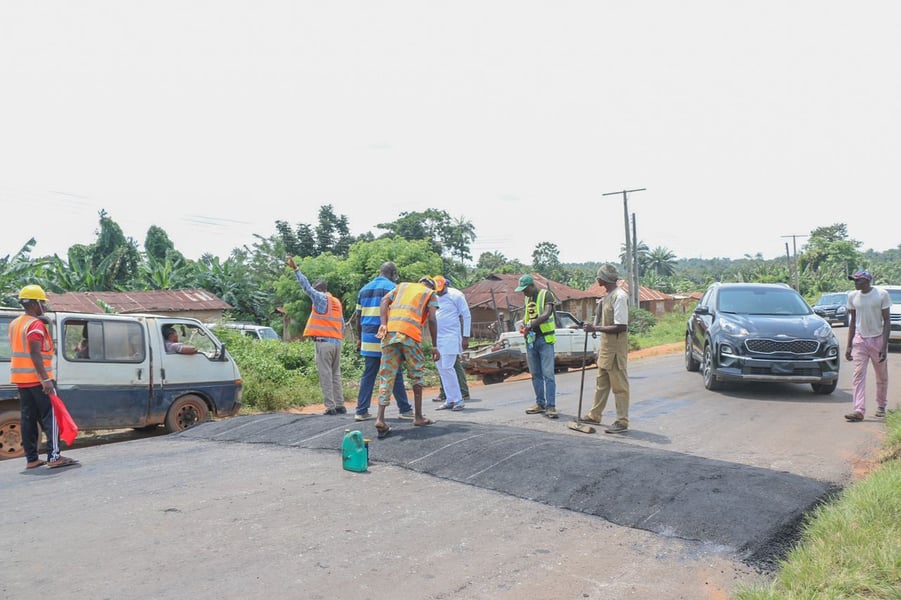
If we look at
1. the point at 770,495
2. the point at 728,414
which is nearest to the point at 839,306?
the point at 728,414

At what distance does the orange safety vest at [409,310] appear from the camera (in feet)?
23.2

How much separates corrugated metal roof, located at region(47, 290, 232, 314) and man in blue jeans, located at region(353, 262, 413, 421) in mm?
20690

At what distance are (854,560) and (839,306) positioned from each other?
2887 cm

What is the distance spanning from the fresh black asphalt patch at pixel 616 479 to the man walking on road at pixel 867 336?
350 centimetres

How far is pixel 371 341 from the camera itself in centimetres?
793

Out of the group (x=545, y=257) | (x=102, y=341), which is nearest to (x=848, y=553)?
(x=102, y=341)

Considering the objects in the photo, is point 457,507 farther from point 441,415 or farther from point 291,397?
point 291,397

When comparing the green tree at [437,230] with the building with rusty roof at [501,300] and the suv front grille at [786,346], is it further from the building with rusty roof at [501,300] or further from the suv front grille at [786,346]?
the suv front grille at [786,346]

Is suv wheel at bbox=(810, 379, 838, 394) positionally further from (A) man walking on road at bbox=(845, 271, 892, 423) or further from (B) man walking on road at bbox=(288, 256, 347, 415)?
(B) man walking on road at bbox=(288, 256, 347, 415)

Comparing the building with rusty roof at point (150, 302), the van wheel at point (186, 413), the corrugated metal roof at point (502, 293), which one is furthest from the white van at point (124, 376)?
the corrugated metal roof at point (502, 293)

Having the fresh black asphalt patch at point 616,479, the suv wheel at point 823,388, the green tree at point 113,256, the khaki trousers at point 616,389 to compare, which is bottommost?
the suv wheel at point 823,388

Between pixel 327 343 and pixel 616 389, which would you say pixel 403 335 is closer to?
pixel 616 389

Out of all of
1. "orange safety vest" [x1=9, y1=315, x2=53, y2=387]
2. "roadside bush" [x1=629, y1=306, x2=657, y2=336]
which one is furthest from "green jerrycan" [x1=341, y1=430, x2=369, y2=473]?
"roadside bush" [x1=629, y1=306, x2=657, y2=336]

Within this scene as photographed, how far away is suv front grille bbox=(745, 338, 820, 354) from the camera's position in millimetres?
10359
